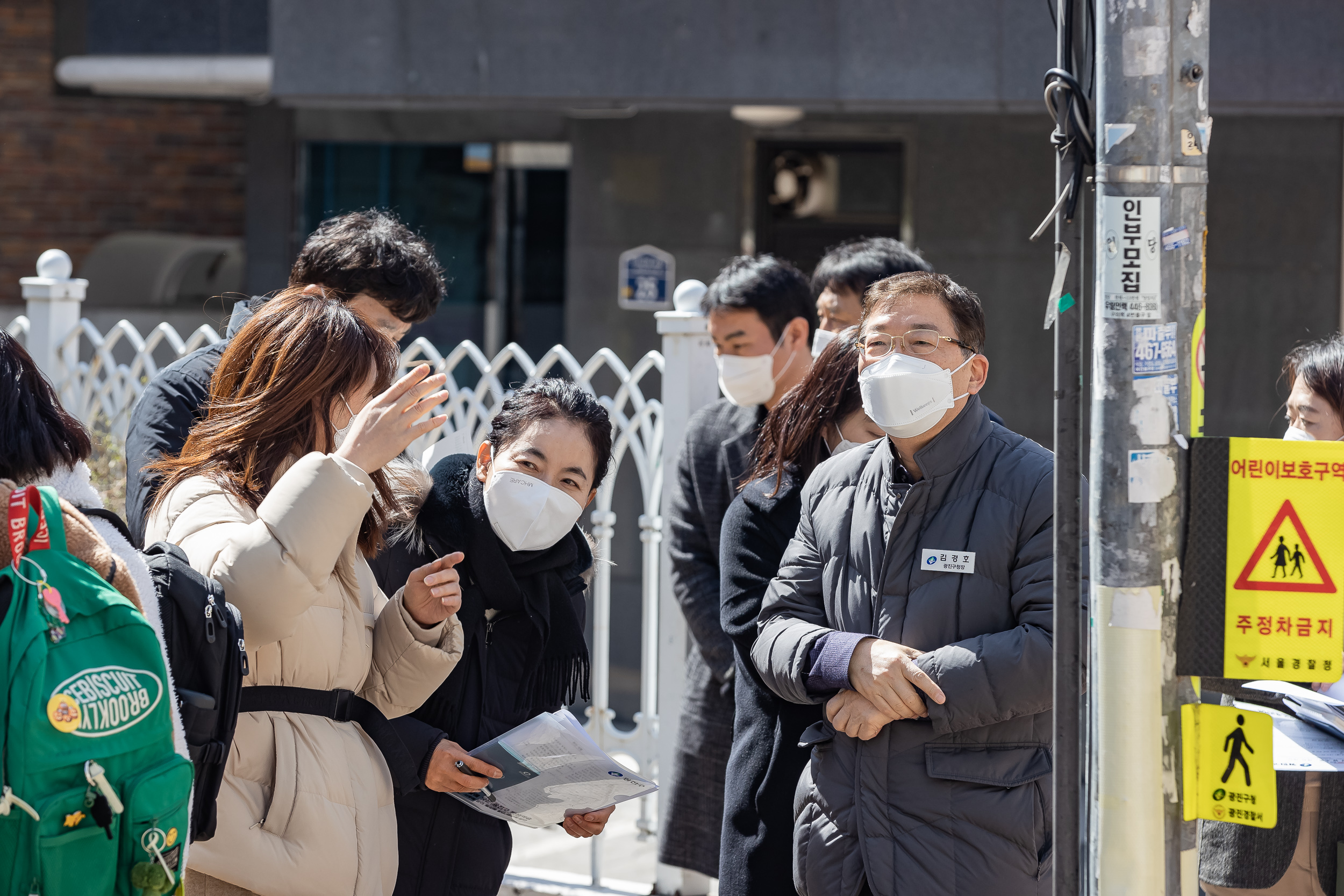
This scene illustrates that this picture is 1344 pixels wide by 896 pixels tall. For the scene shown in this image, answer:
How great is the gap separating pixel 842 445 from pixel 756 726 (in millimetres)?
611

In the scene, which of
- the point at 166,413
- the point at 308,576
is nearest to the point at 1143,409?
the point at 308,576

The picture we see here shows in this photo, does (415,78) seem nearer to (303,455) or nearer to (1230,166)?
(1230,166)

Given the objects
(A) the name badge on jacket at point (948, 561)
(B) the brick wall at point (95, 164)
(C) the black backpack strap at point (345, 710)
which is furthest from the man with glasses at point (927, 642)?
(B) the brick wall at point (95, 164)

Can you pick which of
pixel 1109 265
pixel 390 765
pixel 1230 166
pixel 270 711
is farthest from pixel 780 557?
pixel 1230 166

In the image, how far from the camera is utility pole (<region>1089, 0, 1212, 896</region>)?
166 centimetres

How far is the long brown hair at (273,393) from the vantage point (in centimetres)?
223

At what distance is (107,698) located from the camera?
1.68 metres

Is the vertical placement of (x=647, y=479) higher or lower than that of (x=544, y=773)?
higher

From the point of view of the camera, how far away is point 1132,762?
1.71 meters

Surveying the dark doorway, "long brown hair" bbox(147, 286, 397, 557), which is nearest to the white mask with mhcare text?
"long brown hair" bbox(147, 286, 397, 557)

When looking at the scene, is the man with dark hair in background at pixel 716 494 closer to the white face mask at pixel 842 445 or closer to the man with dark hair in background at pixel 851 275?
the man with dark hair in background at pixel 851 275

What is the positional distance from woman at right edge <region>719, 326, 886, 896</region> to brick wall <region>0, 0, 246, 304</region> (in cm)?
765

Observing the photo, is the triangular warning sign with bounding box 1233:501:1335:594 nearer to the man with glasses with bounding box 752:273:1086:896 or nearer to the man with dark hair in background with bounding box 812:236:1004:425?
the man with glasses with bounding box 752:273:1086:896

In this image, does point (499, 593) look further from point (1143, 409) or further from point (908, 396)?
point (1143, 409)
